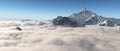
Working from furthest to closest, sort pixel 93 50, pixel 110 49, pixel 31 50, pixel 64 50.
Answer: pixel 110 49
pixel 93 50
pixel 64 50
pixel 31 50

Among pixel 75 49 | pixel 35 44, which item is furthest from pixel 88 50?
pixel 35 44

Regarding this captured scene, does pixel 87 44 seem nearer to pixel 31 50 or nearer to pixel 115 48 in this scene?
pixel 115 48

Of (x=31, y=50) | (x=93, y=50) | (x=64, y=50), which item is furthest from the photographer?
(x=93, y=50)

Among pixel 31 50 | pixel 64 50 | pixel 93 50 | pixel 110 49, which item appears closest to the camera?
pixel 31 50

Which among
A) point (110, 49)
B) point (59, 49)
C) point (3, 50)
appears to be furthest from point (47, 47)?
point (110, 49)

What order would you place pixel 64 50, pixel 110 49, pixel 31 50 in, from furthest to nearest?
1. pixel 110 49
2. pixel 64 50
3. pixel 31 50

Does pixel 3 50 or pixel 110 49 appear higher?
pixel 3 50

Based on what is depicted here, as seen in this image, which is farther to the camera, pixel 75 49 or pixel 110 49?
pixel 110 49

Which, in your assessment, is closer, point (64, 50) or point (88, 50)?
point (64, 50)

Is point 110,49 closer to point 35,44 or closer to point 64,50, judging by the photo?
point 64,50
